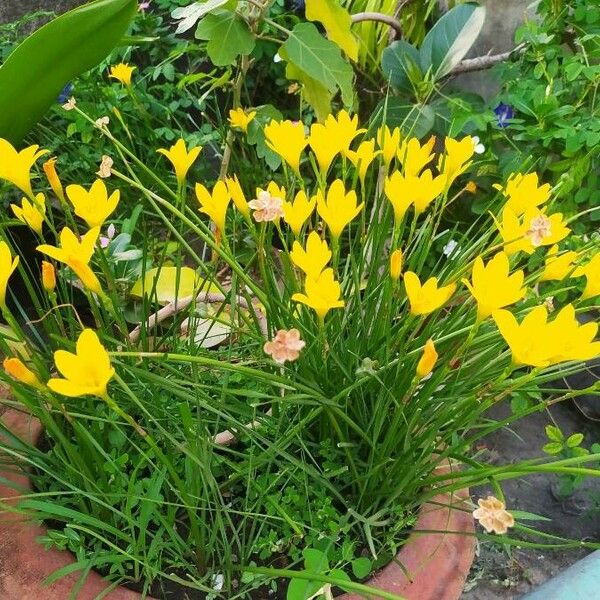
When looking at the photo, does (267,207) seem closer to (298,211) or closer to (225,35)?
(298,211)

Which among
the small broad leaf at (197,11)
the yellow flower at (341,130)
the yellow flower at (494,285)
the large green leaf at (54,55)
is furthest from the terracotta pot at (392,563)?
the small broad leaf at (197,11)

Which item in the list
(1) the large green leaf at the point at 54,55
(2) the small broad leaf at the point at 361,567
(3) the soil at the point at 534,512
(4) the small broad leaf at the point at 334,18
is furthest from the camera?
(3) the soil at the point at 534,512

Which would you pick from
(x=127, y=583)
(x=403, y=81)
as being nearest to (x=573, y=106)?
(x=403, y=81)

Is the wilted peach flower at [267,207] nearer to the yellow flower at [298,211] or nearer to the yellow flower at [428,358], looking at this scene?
the yellow flower at [298,211]

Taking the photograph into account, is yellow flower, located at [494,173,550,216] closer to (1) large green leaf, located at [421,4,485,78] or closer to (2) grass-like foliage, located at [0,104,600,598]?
(2) grass-like foliage, located at [0,104,600,598]

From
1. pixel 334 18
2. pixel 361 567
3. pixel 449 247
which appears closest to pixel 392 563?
pixel 361 567

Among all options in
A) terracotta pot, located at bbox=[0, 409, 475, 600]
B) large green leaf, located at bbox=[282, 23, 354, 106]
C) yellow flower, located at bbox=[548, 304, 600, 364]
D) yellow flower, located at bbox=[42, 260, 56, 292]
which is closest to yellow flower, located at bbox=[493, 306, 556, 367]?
yellow flower, located at bbox=[548, 304, 600, 364]

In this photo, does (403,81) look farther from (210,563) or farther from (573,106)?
(210,563)
